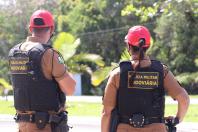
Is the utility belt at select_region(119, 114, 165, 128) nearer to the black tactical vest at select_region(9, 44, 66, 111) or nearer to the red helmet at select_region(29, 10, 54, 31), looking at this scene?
the black tactical vest at select_region(9, 44, 66, 111)

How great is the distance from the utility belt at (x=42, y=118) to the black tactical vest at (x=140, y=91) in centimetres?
51

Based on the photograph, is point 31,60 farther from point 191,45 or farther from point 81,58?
point 191,45

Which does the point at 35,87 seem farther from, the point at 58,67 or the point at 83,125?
the point at 83,125

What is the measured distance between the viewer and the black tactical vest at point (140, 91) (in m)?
4.05

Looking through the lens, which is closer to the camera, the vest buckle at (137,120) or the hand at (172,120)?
the vest buckle at (137,120)

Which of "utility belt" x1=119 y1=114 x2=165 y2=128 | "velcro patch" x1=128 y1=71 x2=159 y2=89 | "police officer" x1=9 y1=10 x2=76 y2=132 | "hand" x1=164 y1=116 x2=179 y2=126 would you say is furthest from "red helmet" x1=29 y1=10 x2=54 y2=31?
"hand" x1=164 y1=116 x2=179 y2=126

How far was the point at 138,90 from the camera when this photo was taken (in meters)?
4.07

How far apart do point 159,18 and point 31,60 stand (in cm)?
3182

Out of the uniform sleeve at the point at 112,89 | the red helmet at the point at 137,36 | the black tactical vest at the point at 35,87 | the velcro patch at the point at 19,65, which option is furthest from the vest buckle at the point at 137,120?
the velcro patch at the point at 19,65

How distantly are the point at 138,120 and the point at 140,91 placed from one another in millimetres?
224

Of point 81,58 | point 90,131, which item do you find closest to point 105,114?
point 90,131

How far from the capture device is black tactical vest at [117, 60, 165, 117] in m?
4.05

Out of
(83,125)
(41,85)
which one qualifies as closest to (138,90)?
(41,85)

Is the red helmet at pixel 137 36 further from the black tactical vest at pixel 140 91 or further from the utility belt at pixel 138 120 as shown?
the utility belt at pixel 138 120
